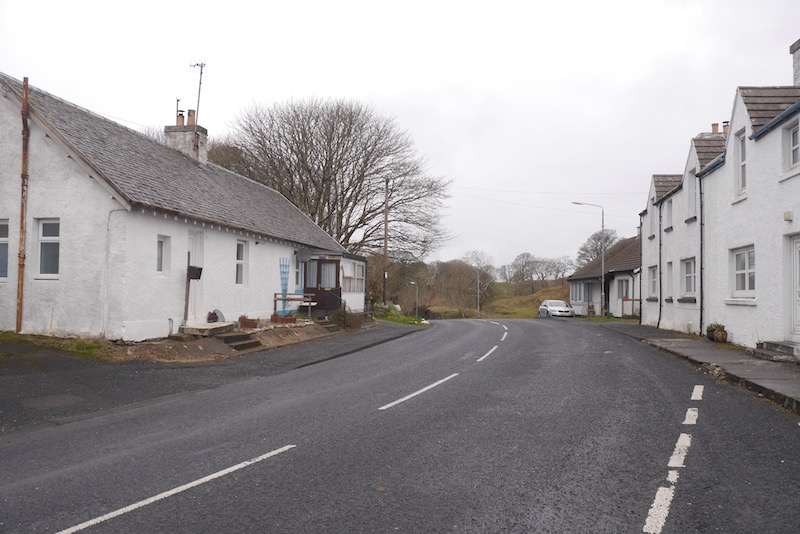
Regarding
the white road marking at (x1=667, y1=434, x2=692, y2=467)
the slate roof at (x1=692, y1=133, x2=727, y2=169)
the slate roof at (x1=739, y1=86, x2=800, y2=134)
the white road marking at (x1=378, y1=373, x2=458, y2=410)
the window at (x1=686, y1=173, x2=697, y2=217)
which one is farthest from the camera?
the window at (x1=686, y1=173, x2=697, y2=217)

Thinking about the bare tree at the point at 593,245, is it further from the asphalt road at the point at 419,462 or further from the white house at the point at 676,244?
the asphalt road at the point at 419,462

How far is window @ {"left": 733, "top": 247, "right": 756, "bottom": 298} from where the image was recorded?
15.9m

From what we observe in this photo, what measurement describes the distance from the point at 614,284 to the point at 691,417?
37425mm

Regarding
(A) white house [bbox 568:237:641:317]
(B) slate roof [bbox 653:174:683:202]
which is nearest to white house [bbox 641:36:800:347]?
(B) slate roof [bbox 653:174:683:202]

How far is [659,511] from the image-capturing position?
450 centimetres

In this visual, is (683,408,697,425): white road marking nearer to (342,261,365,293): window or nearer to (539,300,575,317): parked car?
(342,261,365,293): window

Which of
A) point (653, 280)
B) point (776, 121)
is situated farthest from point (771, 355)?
point (653, 280)

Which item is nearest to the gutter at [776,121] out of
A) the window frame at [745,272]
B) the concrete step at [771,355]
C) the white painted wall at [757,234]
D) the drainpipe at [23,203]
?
the white painted wall at [757,234]

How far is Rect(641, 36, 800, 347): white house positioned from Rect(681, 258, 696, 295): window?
0.04 metres

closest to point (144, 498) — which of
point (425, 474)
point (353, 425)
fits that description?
point (425, 474)

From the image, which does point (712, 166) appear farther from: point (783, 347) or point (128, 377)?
point (128, 377)

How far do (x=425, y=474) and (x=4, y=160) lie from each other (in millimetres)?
14591

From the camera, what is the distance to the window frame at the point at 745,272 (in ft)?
52.0

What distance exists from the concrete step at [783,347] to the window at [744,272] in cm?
219
